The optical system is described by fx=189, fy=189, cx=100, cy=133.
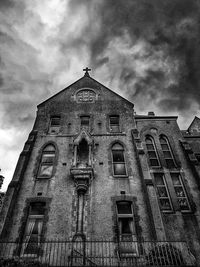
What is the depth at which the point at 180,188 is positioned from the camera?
14211 millimetres

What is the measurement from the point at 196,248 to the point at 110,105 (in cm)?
1336

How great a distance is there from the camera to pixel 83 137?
1541 cm

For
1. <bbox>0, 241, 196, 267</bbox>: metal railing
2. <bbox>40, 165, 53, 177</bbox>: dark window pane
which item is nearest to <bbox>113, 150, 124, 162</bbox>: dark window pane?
<bbox>40, 165, 53, 177</bbox>: dark window pane

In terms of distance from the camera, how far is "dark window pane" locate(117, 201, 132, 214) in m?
12.4

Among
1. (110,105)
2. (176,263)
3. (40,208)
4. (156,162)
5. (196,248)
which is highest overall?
(110,105)

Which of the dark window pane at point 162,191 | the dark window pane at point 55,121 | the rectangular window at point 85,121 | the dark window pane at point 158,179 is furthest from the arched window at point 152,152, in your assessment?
the dark window pane at point 55,121

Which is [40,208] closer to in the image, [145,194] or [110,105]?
[145,194]

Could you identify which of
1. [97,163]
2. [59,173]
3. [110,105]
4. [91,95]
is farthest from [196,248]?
[91,95]

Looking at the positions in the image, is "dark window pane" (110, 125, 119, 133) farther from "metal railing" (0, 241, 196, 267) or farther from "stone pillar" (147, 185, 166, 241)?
"metal railing" (0, 241, 196, 267)

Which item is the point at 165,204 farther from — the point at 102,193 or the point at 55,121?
the point at 55,121

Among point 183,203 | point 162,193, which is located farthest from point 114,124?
point 183,203

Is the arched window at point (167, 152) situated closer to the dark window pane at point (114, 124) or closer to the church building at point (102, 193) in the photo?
the church building at point (102, 193)

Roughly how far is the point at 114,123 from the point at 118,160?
4.28 metres

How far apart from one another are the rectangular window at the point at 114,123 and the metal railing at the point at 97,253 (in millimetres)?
9227
